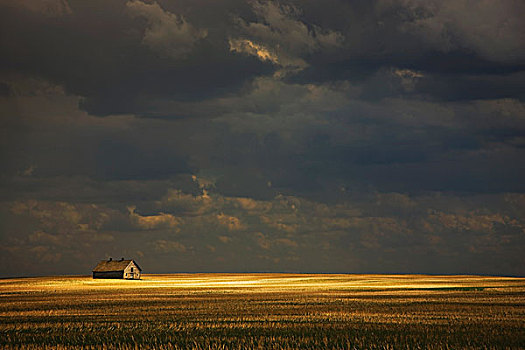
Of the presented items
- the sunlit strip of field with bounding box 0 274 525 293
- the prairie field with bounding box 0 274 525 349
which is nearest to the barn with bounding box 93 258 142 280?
the sunlit strip of field with bounding box 0 274 525 293

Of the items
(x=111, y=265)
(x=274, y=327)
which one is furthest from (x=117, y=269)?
(x=274, y=327)

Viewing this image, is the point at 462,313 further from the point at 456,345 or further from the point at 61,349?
the point at 61,349

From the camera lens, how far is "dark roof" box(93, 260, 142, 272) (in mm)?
145750

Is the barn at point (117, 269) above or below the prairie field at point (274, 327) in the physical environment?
above

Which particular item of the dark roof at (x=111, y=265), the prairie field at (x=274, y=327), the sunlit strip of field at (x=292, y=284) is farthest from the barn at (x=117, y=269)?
the prairie field at (x=274, y=327)

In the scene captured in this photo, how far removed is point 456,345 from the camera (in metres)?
24.1

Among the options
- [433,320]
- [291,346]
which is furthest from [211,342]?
[433,320]

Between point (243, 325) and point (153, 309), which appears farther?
point (153, 309)

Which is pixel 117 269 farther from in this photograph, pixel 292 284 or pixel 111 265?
pixel 292 284

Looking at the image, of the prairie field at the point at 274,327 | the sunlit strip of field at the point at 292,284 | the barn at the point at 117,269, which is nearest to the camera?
the prairie field at the point at 274,327

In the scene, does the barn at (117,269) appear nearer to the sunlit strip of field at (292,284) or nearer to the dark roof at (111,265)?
the dark roof at (111,265)

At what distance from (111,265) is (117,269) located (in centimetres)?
396

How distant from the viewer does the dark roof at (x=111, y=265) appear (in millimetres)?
145750

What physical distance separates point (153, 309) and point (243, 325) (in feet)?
50.2
